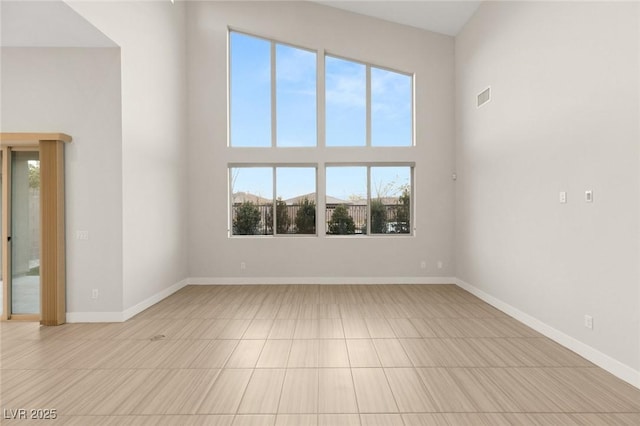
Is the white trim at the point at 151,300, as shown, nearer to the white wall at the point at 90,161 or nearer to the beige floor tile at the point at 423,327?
the white wall at the point at 90,161

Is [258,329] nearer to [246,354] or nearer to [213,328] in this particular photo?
[213,328]

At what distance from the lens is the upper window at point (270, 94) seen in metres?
7.38

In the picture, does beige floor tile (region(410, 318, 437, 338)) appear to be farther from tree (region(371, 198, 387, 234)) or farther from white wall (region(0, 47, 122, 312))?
white wall (region(0, 47, 122, 312))

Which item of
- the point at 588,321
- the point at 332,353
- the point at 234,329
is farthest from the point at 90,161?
the point at 588,321

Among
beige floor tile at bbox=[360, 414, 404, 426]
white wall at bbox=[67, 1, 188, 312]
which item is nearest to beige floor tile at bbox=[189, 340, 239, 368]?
beige floor tile at bbox=[360, 414, 404, 426]

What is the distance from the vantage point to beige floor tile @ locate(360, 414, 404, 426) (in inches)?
99.1

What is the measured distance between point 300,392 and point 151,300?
3.69m

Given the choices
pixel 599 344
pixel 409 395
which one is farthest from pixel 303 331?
pixel 599 344

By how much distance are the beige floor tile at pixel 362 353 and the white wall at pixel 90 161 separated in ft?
10.5

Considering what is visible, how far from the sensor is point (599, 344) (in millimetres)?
3457

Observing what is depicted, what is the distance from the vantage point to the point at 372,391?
→ 2969mm

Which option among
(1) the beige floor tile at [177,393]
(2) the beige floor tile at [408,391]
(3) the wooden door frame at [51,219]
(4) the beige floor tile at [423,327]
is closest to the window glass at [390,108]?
(4) the beige floor tile at [423,327]

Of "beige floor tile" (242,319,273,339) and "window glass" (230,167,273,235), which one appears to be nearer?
"beige floor tile" (242,319,273,339)

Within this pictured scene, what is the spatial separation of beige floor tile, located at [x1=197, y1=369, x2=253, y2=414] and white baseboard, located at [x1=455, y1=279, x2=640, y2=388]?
3.32 metres
